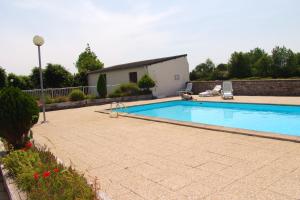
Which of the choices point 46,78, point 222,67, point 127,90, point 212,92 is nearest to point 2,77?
point 46,78

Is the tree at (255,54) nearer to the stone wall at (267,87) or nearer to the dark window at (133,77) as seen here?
the stone wall at (267,87)

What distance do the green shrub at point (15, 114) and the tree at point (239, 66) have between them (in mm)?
44837

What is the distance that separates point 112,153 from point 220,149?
7.62 ft

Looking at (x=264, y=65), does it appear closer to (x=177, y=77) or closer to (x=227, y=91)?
(x=177, y=77)

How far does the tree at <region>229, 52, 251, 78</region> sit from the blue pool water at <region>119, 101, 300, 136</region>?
34.3 meters

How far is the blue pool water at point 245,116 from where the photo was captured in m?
9.07

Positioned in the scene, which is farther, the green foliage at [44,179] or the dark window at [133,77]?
the dark window at [133,77]

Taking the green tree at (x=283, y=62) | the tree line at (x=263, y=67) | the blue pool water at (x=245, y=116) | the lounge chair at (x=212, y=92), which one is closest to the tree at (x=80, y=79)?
the blue pool water at (x=245, y=116)

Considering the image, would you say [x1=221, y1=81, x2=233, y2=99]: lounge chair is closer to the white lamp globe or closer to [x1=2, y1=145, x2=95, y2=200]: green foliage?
the white lamp globe

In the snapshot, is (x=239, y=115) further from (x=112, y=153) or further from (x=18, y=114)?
(x=18, y=114)

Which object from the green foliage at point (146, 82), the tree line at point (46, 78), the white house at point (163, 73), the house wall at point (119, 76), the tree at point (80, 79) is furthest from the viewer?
the tree at point (80, 79)

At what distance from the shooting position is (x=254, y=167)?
4.05 m

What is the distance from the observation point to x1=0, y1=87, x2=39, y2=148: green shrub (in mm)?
5000

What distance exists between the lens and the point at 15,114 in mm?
5051
